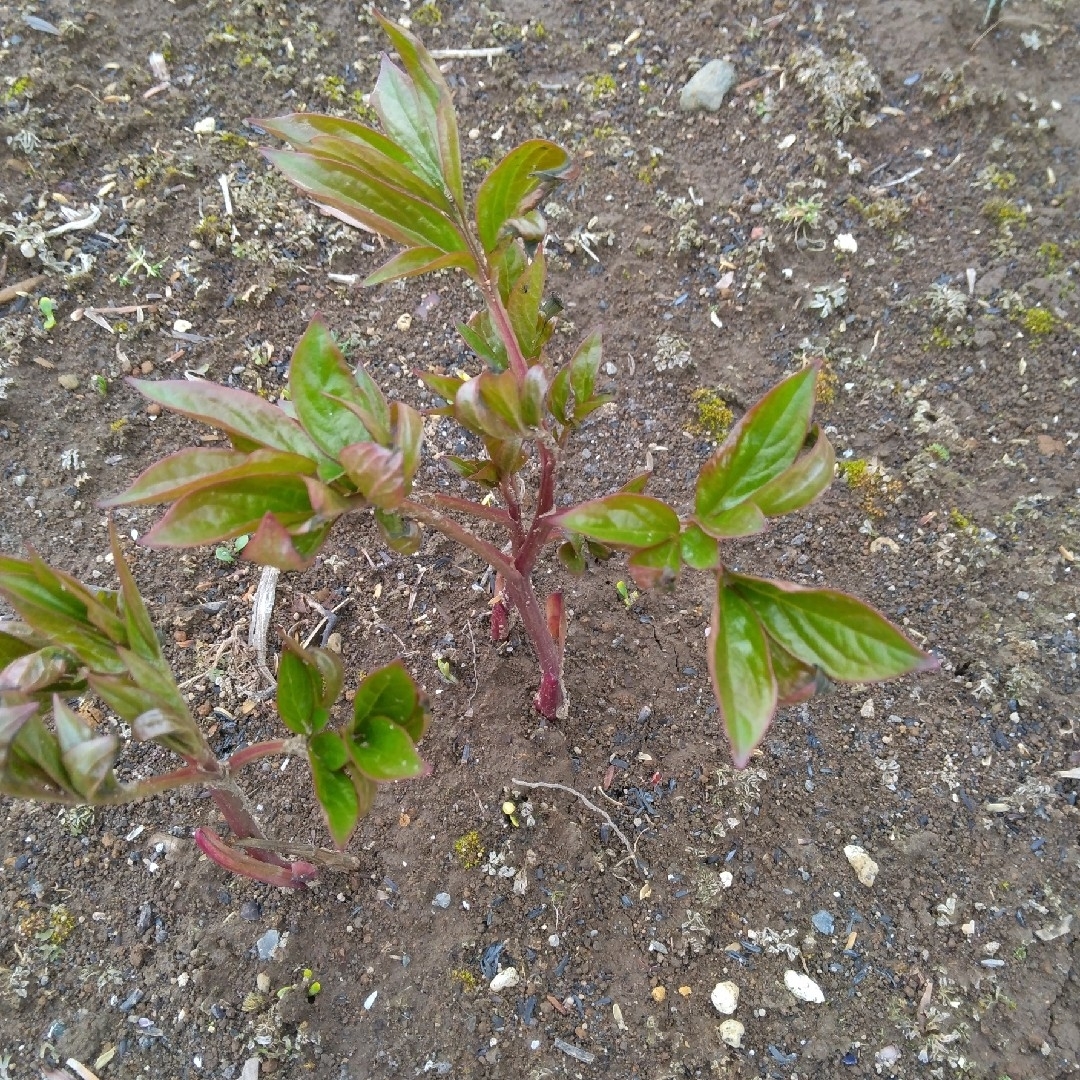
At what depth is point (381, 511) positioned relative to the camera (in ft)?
3.28

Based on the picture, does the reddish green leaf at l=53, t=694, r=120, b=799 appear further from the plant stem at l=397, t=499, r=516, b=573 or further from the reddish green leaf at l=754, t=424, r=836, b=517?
the reddish green leaf at l=754, t=424, r=836, b=517

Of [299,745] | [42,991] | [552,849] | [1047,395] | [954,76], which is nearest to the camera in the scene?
[299,745]

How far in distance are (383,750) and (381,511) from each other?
0.96 feet

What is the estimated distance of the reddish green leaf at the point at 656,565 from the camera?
973mm

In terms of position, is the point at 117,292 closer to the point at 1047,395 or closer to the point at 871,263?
the point at 871,263

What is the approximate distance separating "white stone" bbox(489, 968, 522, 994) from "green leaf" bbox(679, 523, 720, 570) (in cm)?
89

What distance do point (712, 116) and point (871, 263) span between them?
66 centimetres

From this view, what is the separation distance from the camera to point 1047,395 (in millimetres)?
2080

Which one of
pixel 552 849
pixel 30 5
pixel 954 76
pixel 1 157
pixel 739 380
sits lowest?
pixel 552 849

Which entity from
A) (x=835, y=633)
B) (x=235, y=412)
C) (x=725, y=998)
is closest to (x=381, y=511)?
(x=235, y=412)

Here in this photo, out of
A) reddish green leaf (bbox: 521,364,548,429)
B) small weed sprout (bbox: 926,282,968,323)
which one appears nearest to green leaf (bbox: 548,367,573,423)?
reddish green leaf (bbox: 521,364,548,429)

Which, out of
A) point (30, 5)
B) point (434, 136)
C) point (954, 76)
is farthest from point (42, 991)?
point (954, 76)

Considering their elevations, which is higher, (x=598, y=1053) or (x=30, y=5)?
(x=30, y=5)

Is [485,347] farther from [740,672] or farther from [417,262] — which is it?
[740,672]
